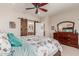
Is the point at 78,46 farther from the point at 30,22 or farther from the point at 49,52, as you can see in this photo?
the point at 30,22

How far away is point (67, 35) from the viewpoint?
1624mm

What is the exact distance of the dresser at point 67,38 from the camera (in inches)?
62.6

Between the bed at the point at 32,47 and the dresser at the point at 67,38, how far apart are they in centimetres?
8

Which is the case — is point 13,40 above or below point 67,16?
below

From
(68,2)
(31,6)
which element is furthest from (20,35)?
(68,2)

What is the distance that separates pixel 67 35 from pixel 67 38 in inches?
2.0

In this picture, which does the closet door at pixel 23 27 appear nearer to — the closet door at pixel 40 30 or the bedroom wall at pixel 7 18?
the bedroom wall at pixel 7 18

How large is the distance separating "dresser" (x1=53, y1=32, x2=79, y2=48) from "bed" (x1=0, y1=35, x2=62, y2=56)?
0.08 metres

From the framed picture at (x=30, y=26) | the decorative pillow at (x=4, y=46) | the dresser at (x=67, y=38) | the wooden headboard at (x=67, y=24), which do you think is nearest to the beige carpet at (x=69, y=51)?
the dresser at (x=67, y=38)

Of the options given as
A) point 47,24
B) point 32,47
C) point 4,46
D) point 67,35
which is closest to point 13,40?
point 4,46

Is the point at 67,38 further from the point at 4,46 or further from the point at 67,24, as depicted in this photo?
the point at 4,46

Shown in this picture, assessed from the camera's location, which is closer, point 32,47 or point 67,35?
point 32,47

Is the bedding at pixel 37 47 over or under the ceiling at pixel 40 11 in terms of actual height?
under

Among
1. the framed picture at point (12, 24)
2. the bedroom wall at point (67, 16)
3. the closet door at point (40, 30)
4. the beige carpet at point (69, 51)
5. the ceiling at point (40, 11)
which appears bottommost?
the beige carpet at point (69, 51)
